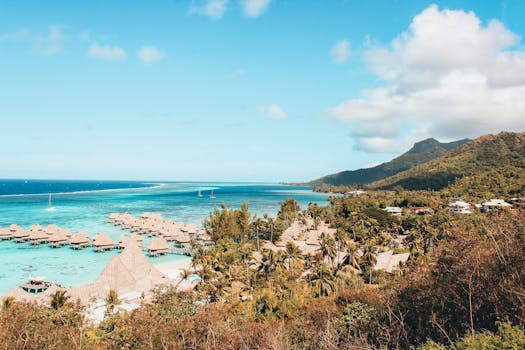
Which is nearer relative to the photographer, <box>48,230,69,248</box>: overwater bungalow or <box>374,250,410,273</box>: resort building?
<box>374,250,410,273</box>: resort building

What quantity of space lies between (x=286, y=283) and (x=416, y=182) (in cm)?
9284

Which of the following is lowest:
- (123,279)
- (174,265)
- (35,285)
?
(174,265)

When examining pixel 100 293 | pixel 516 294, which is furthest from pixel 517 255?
pixel 100 293

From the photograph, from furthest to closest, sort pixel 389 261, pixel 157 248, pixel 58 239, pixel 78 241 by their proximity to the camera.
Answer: pixel 58 239 < pixel 78 241 < pixel 157 248 < pixel 389 261

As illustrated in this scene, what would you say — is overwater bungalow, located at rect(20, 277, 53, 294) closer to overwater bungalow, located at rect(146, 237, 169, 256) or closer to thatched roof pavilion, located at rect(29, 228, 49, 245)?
overwater bungalow, located at rect(146, 237, 169, 256)

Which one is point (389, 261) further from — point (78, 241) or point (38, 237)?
point (38, 237)

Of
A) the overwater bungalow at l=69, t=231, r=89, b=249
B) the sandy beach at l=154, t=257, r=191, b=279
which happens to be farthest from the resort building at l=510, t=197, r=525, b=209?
the overwater bungalow at l=69, t=231, r=89, b=249

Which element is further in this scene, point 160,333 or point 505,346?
point 160,333

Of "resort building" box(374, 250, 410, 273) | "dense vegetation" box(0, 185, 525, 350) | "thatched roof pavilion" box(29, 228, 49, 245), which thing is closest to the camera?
"dense vegetation" box(0, 185, 525, 350)

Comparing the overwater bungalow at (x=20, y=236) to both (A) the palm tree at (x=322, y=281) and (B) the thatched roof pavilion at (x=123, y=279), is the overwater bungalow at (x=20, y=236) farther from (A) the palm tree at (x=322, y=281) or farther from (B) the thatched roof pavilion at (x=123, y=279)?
(A) the palm tree at (x=322, y=281)

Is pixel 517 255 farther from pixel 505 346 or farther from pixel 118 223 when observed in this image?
pixel 118 223

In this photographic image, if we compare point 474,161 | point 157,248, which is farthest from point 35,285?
point 474,161

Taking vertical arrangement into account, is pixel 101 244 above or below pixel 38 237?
below

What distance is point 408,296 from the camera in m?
12.6
